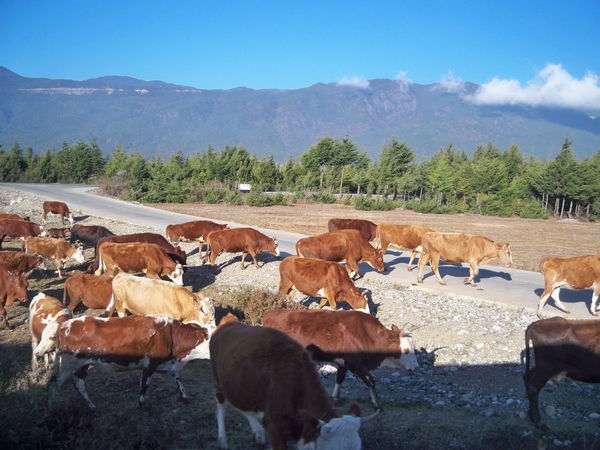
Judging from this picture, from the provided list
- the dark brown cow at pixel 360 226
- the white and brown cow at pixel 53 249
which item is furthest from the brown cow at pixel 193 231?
the dark brown cow at pixel 360 226

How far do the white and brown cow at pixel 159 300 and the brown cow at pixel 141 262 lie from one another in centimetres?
272

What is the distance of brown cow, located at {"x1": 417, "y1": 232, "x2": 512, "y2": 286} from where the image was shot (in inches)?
619

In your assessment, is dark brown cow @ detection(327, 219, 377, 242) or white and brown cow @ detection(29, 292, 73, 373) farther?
dark brown cow @ detection(327, 219, 377, 242)

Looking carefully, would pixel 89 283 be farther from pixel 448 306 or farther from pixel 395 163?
pixel 395 163

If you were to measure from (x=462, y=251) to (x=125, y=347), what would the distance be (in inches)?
447

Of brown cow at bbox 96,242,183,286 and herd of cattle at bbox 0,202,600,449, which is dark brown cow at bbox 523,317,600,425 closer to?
herd of cattle at bbox 0,202,600,449

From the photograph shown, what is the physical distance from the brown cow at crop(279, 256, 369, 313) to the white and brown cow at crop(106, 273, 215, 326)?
96.6 inches

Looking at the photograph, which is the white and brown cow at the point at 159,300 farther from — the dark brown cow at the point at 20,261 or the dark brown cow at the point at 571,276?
the dark brown cow at the point at 571,276

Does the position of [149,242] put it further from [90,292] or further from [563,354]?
[563,354]

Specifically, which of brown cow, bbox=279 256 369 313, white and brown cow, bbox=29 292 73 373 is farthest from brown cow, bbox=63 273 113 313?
brown cow, bbox=279 256 369 313

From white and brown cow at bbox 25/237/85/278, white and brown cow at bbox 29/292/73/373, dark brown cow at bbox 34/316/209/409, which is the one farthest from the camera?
white and brown cow at bbox 25/237/85/278

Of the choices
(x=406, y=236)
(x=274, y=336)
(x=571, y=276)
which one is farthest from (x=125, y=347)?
(x=406, y=236)

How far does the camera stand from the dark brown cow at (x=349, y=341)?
26.1 ft

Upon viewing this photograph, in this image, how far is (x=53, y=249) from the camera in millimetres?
16766
